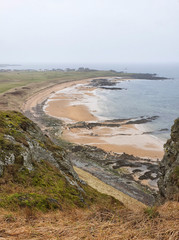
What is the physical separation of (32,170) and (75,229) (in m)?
6.16

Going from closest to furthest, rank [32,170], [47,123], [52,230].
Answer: [52,230] → [32,170] → [47,123]

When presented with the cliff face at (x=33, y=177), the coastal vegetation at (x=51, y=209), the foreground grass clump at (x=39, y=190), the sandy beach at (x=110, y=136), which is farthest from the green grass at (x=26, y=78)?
the foreground grass clump at (x=39, y=190)

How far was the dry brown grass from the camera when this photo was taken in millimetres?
5660

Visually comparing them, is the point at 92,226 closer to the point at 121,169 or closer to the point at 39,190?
the point at 39,190

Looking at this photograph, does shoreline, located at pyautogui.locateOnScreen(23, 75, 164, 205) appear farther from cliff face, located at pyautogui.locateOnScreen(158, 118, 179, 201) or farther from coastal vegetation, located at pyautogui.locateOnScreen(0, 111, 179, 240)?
coastal vegetation, located at pyautogui.locateOnScreen(0, 111, 179, 240)

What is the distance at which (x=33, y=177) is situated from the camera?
11.1 metres

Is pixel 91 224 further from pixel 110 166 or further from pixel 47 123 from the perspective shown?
pixel 47 123

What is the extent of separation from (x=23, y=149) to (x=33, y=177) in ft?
6.78

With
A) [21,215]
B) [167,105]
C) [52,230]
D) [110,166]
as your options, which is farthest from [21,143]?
[167,105]

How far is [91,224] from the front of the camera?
6.46 metres

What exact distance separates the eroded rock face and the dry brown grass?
13.4ft

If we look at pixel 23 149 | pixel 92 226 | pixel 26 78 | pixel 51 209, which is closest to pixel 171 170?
pixel 51 209

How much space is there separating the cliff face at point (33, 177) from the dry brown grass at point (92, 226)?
1.29 m

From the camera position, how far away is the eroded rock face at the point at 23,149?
37.3 feet
